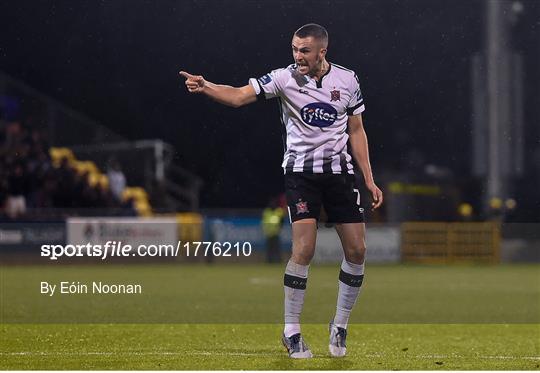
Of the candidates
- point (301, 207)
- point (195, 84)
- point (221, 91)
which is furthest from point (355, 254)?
point (195, 84)

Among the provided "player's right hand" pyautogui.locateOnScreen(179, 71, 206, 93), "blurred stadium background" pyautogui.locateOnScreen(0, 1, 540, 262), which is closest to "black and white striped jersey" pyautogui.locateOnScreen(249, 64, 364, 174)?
"player's right hand" pyautogui.locateOnScreen(179, 71, 206, 93)

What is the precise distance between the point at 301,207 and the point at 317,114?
0.62m

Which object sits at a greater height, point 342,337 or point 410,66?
point 410,66

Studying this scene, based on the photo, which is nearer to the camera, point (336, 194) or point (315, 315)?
point (336, 194)

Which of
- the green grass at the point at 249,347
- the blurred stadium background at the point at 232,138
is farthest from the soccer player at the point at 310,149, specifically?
the blurred stadium background at the point at 232,138

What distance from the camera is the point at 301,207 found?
7.55 meters

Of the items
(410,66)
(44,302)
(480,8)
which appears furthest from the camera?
(480,8)

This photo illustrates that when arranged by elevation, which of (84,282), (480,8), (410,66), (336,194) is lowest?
(84,282)

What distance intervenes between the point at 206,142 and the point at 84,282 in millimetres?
9724

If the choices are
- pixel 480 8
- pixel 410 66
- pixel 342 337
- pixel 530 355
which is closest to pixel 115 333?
pixel 342 337

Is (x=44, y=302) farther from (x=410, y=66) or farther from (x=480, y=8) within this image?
(x=480, y=8)

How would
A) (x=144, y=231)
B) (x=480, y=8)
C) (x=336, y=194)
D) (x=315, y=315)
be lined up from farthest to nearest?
(x=144, y=231) < (x=480, y=8) < (x=315, y=315) < (x=336, y=194)

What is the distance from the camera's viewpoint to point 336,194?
7.68 meters
